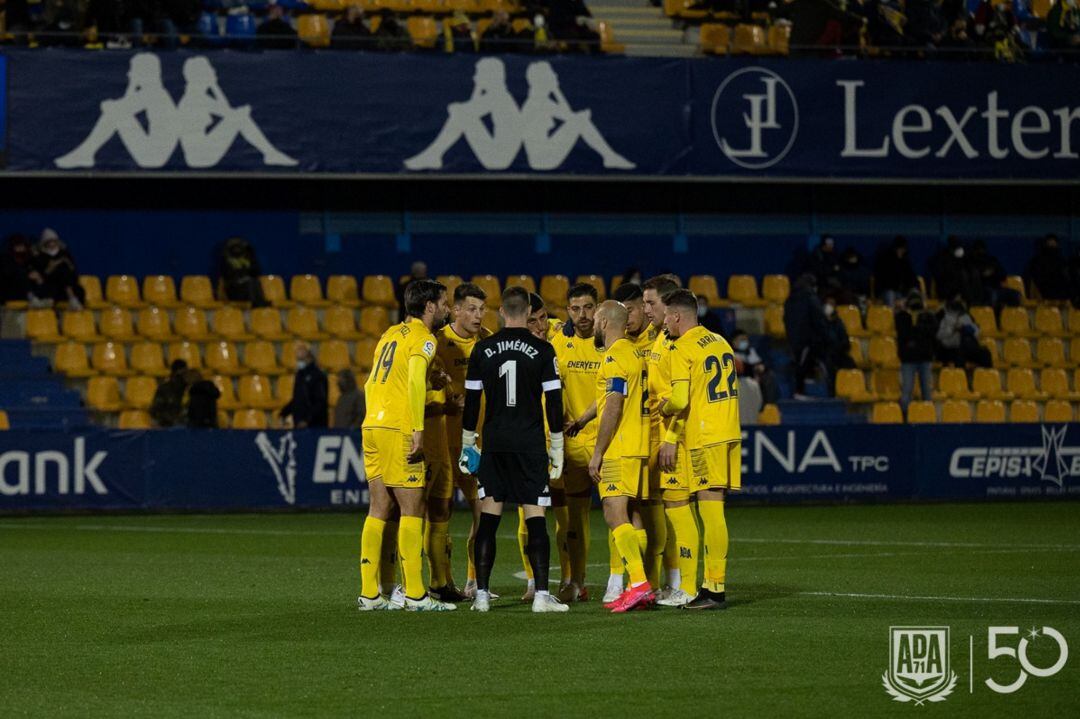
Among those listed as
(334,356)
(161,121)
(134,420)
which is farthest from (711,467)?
(161,121)

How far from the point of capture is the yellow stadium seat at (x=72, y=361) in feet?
79.4

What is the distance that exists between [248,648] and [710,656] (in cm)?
260

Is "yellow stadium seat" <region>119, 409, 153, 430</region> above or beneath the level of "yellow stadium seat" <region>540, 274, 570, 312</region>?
beneath

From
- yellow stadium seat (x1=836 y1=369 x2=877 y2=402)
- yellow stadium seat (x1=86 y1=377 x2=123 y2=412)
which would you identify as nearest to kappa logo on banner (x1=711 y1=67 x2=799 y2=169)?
yellow stadium seat (x1=836 y1=369 x2=877 y2=402)

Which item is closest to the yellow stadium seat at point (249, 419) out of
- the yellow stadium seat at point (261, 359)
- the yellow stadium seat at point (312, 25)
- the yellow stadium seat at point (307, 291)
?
the yellow stadium seat at point (261, 359)

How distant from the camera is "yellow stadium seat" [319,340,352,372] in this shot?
25.3m

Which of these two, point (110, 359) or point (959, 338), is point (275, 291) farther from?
point (959, 338)

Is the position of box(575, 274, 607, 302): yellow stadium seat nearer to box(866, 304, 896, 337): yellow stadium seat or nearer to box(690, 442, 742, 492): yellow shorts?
box(866, 304, 896, 337): yellow stadium seat

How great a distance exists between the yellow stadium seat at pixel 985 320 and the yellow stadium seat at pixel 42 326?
14396 millimetres

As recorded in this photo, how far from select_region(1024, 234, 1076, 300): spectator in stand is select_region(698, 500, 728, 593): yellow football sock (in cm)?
1913

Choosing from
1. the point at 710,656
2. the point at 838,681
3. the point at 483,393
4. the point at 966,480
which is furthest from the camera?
the point at 966,480

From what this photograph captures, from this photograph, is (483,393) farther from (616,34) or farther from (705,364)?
(616,34)

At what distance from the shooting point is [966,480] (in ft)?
78.4

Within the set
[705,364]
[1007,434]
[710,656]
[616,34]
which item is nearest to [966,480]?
[1007,434]
